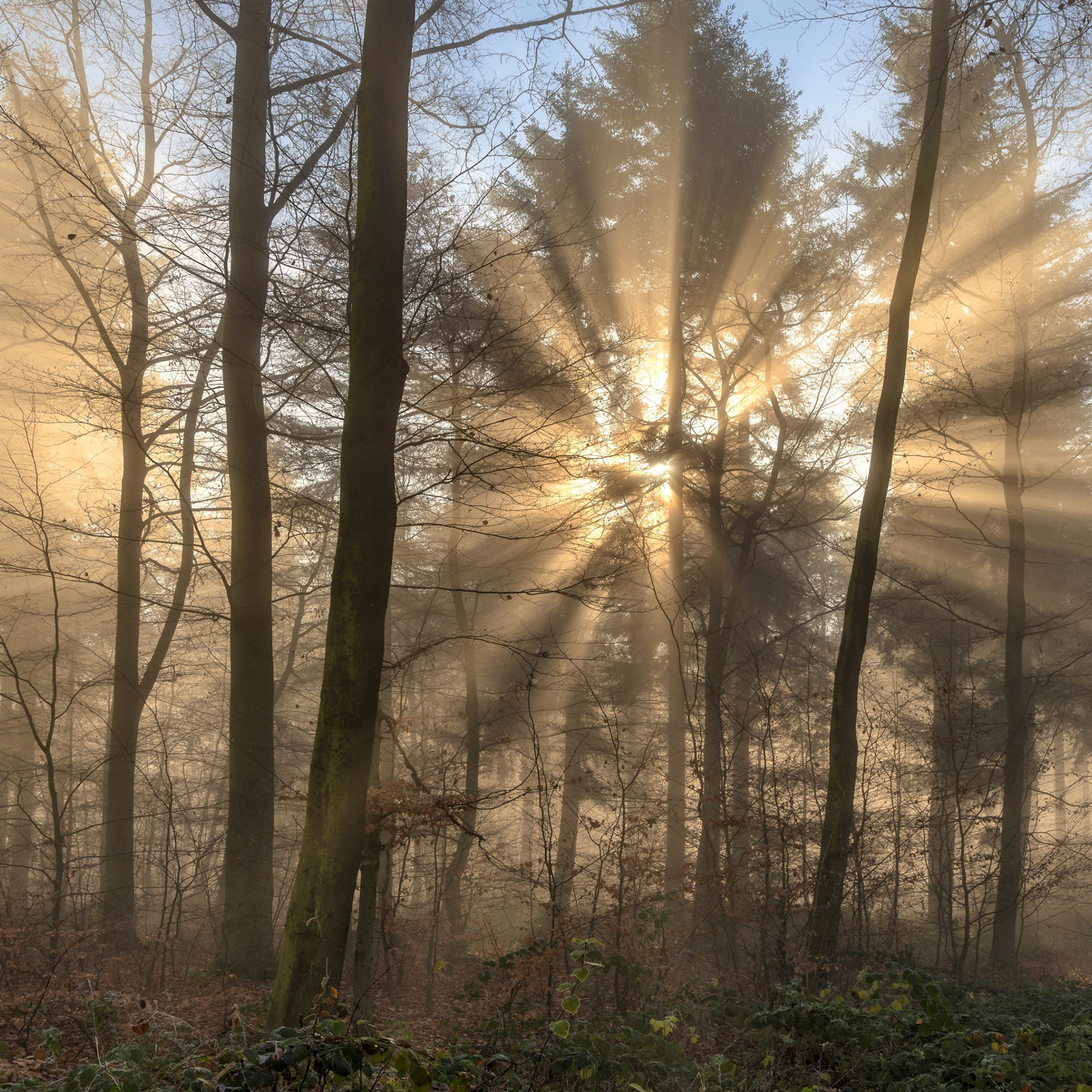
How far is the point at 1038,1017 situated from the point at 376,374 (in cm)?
617

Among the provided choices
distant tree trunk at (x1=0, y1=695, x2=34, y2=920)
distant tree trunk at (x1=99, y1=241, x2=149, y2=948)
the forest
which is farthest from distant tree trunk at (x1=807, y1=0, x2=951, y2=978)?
distant tree trunk at (x1=0, y1=695, x2=34, y2=920)

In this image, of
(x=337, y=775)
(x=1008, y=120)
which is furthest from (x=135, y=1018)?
(x=1008, y=120)

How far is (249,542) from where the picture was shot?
8.02 metres

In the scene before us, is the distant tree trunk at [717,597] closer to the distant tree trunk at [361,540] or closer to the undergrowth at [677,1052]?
the undergrowth at [677,1052]

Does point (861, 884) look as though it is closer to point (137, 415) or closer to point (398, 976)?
point (398, 976)

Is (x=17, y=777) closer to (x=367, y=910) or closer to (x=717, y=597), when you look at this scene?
(x=367, y=910)

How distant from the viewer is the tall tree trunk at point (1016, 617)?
10781 millimetres

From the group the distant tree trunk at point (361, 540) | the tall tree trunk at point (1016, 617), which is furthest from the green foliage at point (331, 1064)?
the tall tree trunk at point (1016, 617)

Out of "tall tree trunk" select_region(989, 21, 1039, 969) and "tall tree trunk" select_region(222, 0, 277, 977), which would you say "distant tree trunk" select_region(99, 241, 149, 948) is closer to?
"tall tree trunk" select_region(222, 0, 277, 977)

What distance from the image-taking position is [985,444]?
1542 cm

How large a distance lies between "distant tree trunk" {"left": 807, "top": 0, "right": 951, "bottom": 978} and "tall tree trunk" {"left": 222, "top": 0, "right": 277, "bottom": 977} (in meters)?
5.17

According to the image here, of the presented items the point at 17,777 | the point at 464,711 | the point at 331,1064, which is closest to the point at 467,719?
the point at 464,711

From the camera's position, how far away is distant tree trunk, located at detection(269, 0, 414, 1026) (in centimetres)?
440

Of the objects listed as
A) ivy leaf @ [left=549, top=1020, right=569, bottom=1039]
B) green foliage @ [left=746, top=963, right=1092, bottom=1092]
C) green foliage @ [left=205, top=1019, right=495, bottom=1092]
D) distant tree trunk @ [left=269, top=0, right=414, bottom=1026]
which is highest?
distant tree trunk @ [left=269, top=0, right=414, bottom=1026]
